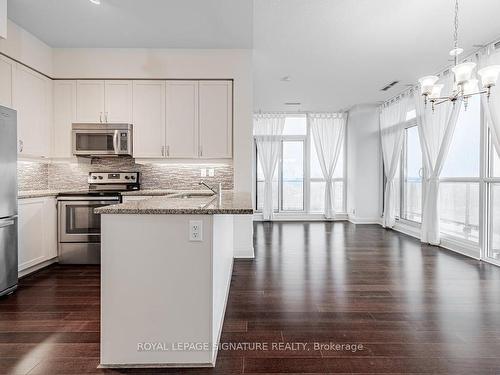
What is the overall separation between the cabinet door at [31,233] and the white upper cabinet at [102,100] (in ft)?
4.53

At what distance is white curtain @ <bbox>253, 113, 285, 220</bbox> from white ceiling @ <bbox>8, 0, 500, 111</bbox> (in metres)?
2.98

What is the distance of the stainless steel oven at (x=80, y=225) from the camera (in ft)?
13.3

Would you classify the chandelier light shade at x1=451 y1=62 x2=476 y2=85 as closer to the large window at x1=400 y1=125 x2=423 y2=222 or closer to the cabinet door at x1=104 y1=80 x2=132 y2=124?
the large window at x1=400 y1=125 x2=423 y2=222

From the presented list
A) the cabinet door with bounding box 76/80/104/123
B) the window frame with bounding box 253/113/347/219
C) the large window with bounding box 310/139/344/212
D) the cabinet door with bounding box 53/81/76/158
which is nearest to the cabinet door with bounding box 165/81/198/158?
the cabinet door with bounding box 76/80/104/123

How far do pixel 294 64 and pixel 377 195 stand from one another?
14.0 feet

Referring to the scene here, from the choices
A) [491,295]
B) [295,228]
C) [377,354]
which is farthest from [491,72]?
[295,228]

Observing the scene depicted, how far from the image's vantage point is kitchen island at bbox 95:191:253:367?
5.94ft

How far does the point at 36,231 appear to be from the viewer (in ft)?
12.1

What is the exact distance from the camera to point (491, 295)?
301cm

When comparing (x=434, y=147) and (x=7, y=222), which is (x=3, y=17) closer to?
(x=7, y=222)

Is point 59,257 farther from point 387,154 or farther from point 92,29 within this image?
point 387,154

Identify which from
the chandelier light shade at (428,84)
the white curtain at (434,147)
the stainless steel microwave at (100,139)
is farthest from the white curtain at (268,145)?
the chandelier light shade at (428,84)

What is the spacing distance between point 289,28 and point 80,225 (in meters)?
3.62

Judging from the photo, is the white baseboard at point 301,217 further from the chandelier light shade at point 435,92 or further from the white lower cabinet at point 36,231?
the chandelier light shade at point 435,92
